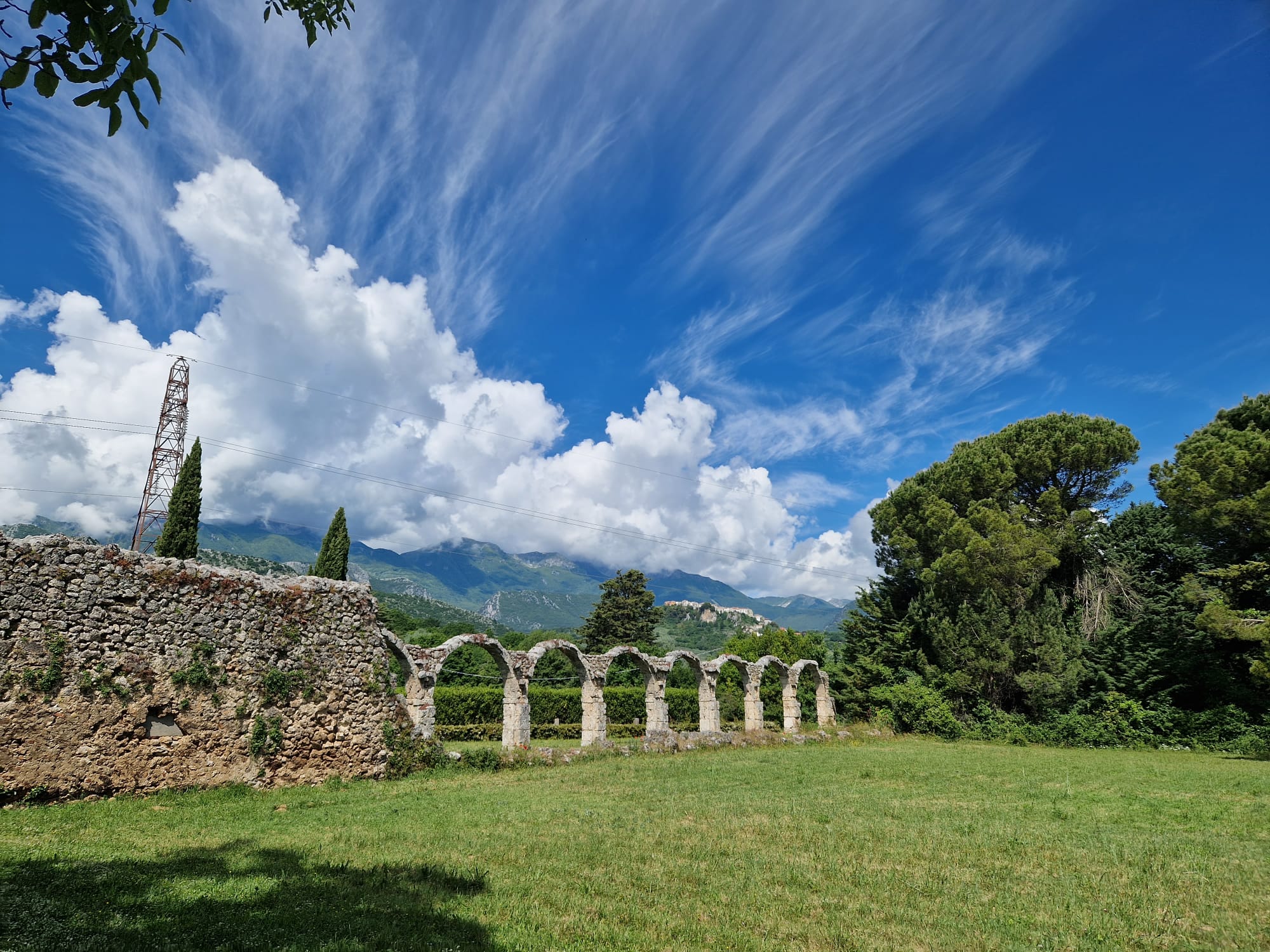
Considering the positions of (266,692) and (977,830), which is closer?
(977,830)

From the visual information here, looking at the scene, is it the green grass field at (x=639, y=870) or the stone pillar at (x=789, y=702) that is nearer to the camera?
the green grass field at (x=639, y=870)

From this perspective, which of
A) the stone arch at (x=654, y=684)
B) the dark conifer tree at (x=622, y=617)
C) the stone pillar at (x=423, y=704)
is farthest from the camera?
the dark conifer tree at (x=622, y=617)

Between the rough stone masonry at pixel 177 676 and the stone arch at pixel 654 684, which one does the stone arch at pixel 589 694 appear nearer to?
the stone arch at pixel 654 684

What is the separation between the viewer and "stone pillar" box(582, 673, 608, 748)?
1805cm

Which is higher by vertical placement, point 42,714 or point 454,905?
point 42,714

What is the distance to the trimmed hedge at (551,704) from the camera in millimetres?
27500

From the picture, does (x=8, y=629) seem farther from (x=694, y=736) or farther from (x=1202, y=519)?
(x=1202, y=519)

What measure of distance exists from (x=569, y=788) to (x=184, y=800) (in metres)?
5.63

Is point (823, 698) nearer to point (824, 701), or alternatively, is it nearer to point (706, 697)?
point (824, 701)

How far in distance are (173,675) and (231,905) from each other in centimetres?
646

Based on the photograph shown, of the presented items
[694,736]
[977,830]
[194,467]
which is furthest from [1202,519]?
[194,467]

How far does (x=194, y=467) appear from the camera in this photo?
2708 centimetres

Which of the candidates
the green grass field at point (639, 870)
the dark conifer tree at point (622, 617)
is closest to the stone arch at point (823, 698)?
the green grass field at point (639, 870)

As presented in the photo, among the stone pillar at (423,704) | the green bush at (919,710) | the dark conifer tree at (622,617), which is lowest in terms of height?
the green bush at (919,710)
